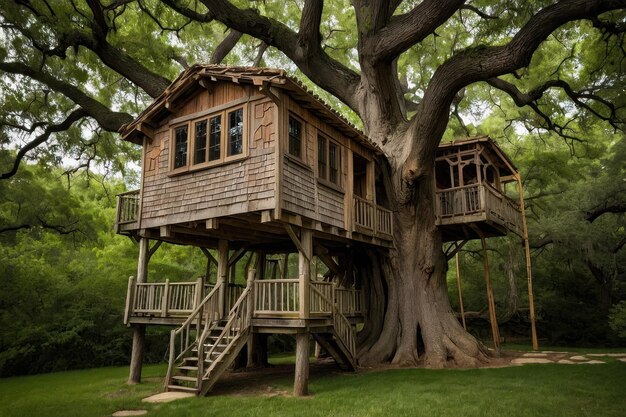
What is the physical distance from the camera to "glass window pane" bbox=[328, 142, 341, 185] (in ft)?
43.3

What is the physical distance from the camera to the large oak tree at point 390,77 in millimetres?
12156

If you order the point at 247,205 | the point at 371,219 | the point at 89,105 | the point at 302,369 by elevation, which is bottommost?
the point at 302,369

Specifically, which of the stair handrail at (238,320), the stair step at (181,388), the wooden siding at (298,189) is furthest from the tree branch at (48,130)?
the stair step at (181,388)

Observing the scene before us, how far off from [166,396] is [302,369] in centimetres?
309

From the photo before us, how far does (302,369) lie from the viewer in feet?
34.9

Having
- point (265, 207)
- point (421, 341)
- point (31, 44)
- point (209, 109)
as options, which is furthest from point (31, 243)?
point (421, 341)

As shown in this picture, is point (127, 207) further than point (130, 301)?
Yes

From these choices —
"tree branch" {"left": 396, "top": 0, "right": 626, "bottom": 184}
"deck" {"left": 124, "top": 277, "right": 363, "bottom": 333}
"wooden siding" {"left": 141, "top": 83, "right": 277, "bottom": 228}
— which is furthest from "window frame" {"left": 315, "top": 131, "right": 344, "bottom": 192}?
"deck" {"left": 124, "top": 277, "right": 363, "bottom": 333}

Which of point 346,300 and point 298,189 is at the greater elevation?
point 298,189

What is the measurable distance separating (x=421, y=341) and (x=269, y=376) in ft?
17.3

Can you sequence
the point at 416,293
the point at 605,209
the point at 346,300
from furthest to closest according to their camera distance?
the point at 605,209 → the point at 416,293 → the point at 346,300

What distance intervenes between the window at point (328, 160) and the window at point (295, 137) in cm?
89

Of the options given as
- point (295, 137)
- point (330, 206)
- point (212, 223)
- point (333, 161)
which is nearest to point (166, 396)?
point (212, 223)

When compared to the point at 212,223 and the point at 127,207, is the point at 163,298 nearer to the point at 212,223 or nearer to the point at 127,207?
the point at 127,207
